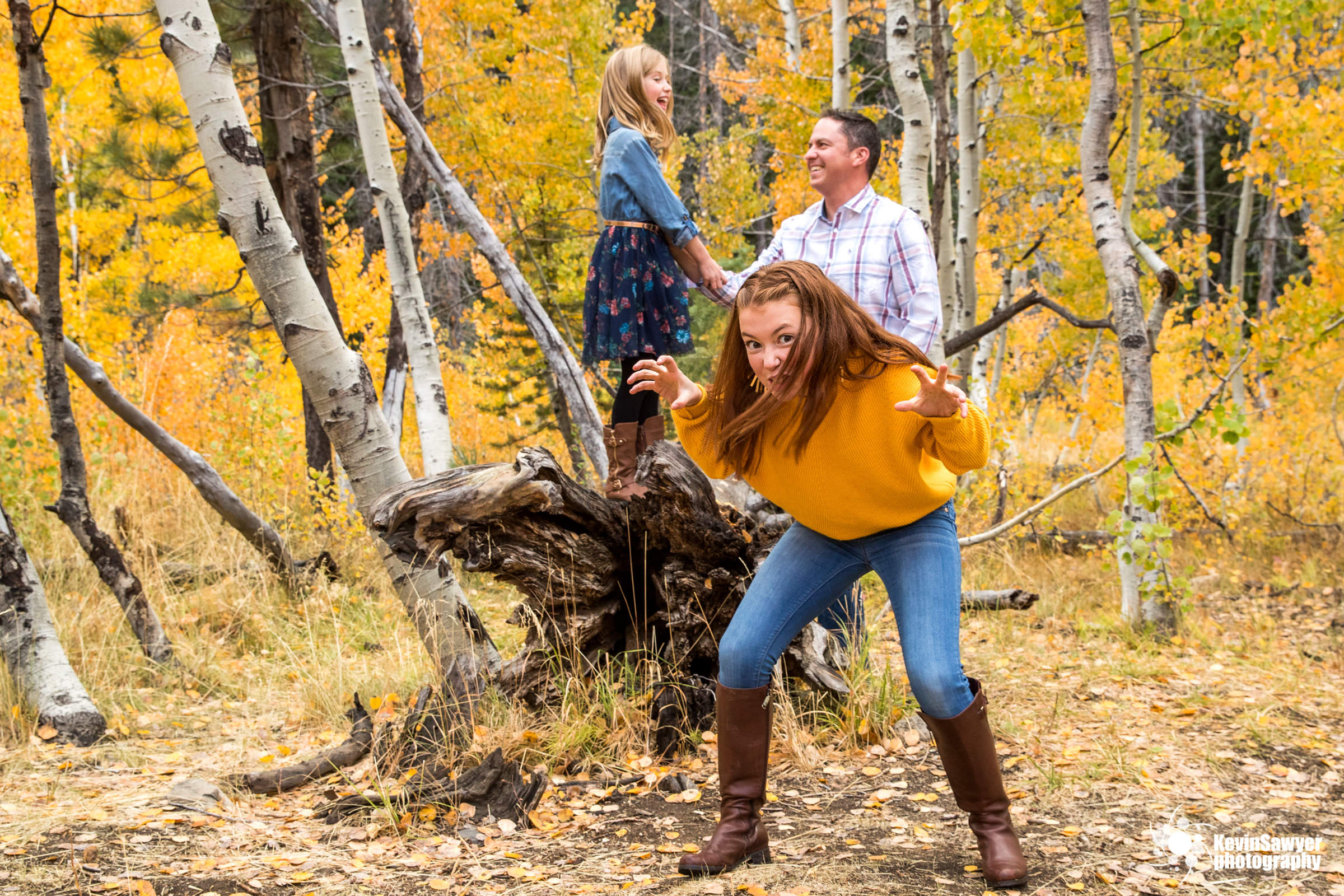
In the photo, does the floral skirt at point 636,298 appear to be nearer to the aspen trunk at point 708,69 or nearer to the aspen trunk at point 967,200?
the aspen trunk at point 967,200

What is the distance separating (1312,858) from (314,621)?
14.3ft

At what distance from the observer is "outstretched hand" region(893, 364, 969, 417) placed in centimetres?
196

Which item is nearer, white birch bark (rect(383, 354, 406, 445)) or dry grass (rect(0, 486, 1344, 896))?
dry grass (rect(0, 486, 1344, 896))

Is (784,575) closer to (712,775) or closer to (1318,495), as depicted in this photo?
(712,775)

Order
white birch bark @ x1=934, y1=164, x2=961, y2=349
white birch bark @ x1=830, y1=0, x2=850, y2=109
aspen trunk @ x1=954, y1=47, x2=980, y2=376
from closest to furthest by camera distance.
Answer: white birch bark @ x1=934, y1=164, x2=961, y2=349 < white birch bark @ x1=830, y1=0, x2=850, y2=109 < aspen trunk @ x1=954, y1=47, x2=980, y2=376

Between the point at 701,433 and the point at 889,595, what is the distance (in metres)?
0.63

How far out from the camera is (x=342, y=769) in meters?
3.16

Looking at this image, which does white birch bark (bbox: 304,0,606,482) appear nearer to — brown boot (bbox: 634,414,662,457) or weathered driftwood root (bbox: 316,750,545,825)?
brown boot (bbox: 634,414,662,457)

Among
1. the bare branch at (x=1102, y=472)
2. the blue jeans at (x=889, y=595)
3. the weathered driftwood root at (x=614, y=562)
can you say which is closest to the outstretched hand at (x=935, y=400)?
the blue jeans at (x=889, y=595)

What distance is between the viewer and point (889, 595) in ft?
7.59

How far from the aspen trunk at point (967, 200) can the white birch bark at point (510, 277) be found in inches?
115

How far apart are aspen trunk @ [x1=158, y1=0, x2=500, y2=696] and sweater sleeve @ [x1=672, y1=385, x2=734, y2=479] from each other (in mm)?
1352

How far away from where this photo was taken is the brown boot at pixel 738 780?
2340 millimetres

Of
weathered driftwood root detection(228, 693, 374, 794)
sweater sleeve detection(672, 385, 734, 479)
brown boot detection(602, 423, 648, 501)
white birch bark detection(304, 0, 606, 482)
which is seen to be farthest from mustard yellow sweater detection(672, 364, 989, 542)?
white birch bark detection(304, 0, 606, 482)
